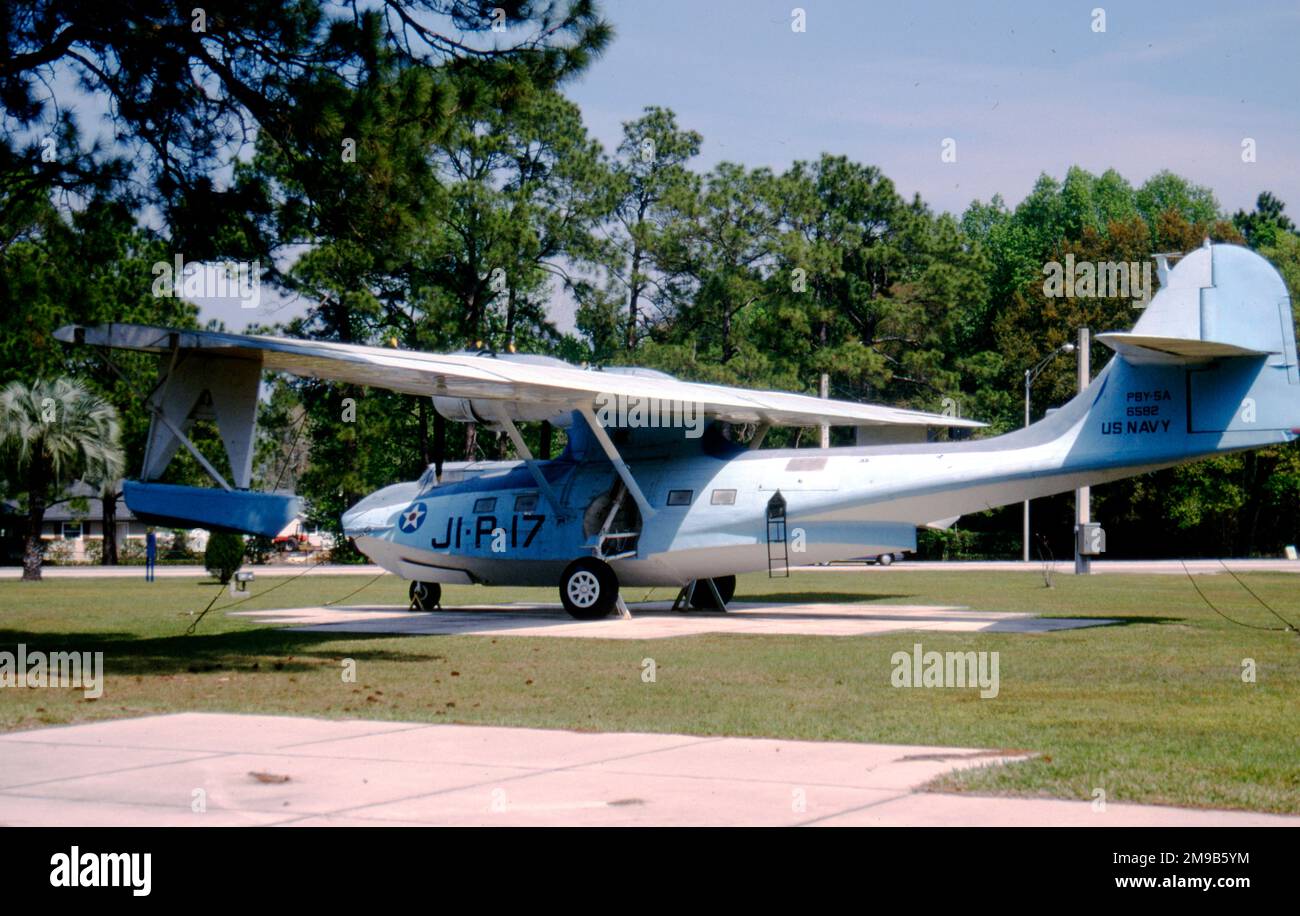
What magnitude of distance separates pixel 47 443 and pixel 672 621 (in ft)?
97.3

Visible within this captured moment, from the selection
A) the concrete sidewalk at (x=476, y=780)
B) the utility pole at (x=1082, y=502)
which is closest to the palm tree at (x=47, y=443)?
the utility pole at (x=1082, y=502)

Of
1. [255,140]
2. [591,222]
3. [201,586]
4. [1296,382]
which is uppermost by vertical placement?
[591,222]

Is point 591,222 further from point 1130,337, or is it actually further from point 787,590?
point 1130,337

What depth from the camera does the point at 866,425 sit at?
2817 cm

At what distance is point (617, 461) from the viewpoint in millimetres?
23531

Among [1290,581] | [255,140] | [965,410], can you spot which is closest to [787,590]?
[1290,581]

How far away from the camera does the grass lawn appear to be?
9.30 m
